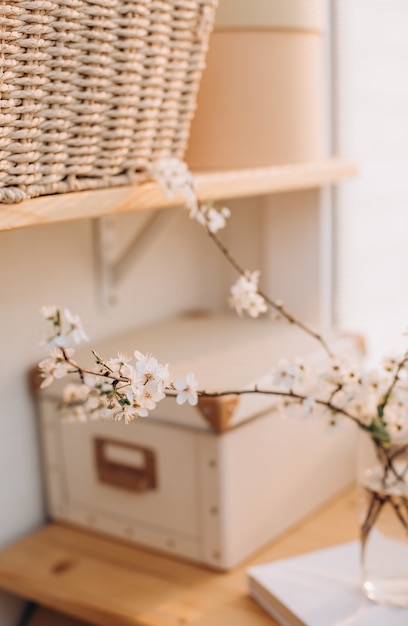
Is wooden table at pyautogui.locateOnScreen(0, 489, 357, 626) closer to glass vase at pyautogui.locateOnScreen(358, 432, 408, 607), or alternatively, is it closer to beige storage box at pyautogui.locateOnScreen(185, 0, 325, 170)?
glass vase at pyautogui.locateOnScreen(358, 432, 408, 607)

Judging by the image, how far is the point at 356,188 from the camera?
124 cm

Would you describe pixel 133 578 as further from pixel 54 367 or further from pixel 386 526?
pixel 54 367

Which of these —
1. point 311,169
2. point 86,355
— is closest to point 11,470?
point 86,355

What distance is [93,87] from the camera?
0.78 m

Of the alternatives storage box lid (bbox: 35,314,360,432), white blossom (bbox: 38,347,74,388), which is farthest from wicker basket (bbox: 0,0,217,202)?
storage box lid (bbox: 35,314,360,432)

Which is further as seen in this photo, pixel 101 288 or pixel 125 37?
pixel 101 288

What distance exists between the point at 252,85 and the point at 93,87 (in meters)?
0.28

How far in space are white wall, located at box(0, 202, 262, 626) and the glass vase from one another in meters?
0.36

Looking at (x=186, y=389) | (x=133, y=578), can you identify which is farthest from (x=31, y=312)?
(x=186, y=389)

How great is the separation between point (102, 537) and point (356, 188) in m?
0.59

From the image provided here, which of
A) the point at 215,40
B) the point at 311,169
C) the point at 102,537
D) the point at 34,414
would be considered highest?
the point at 215,40

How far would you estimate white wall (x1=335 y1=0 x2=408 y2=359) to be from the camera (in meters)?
1.17

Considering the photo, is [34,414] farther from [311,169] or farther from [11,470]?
[311,169]

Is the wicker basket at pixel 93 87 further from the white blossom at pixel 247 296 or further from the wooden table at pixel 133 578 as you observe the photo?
the wooden table at pixel 133 578
